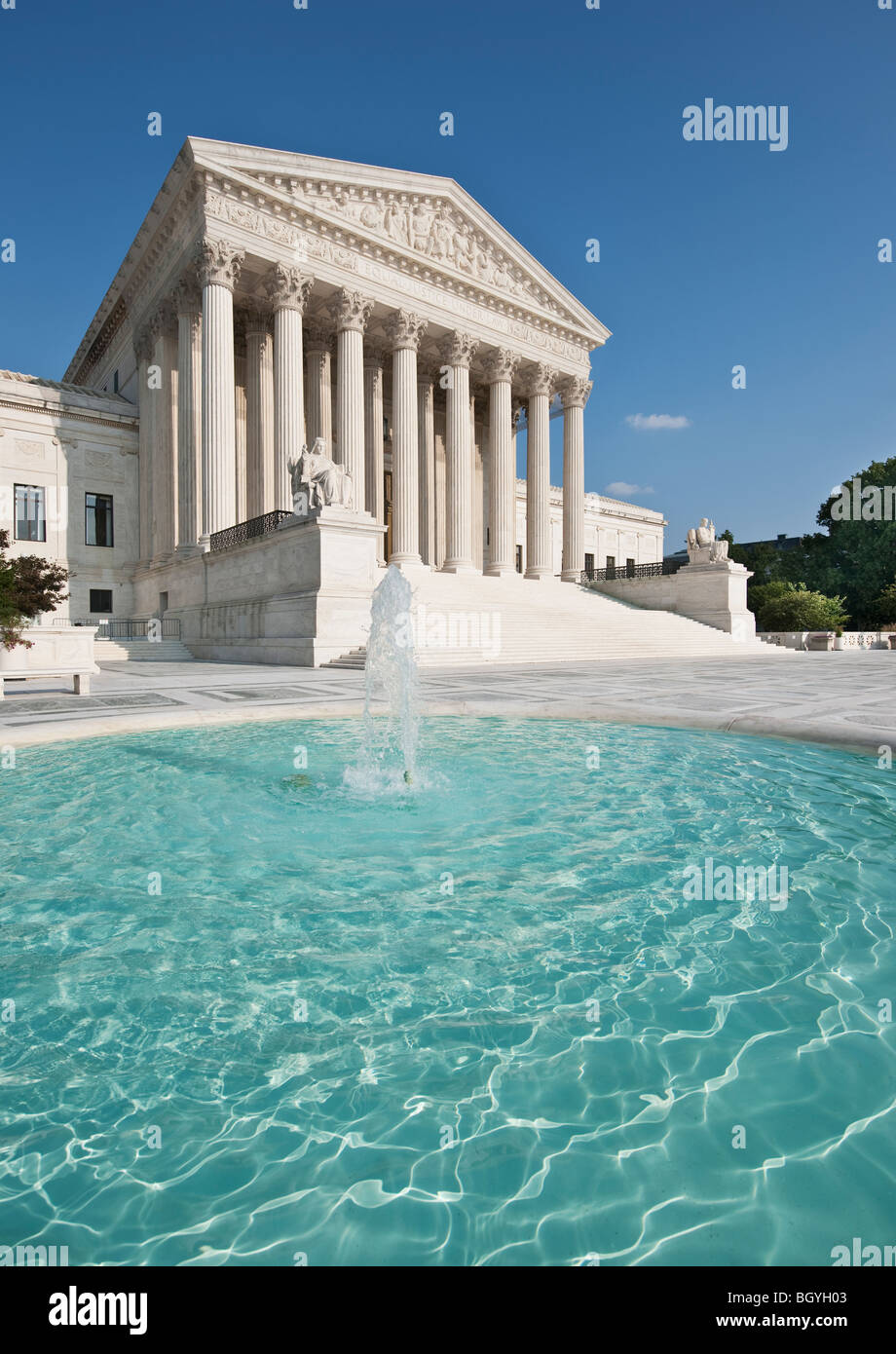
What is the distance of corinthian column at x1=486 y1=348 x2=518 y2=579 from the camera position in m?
33.5

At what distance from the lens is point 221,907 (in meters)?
3.33

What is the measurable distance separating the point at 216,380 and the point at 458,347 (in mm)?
12258

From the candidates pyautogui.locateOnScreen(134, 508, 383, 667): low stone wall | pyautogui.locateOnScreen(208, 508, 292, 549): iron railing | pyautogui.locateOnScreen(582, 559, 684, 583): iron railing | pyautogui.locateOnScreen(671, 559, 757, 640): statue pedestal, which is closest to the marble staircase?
pyautogui.locateOnScreen(671, 559, 757, 640): statue pedestal

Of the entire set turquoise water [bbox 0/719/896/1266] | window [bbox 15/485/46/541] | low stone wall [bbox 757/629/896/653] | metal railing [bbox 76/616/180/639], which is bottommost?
turquoise water [bbox 0/719/896/1266]

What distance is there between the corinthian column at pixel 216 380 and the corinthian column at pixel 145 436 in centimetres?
755

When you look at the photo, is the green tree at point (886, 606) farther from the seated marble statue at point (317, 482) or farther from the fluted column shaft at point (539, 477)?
the seated marble statue at point (317, 482)

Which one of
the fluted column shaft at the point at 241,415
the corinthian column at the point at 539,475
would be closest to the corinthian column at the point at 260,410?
the fluted column shaft at the point at 241,415

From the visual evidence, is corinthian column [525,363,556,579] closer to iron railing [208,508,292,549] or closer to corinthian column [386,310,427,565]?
corinthian column [386,310,427,565]

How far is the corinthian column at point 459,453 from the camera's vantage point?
31.8 metres

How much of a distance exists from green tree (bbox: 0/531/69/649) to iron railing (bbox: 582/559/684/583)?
2436 centimetres

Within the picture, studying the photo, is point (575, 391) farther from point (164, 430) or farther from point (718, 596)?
point (164, 430)

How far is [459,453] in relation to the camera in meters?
32.5

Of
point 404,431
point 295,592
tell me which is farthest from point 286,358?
point 295,592
